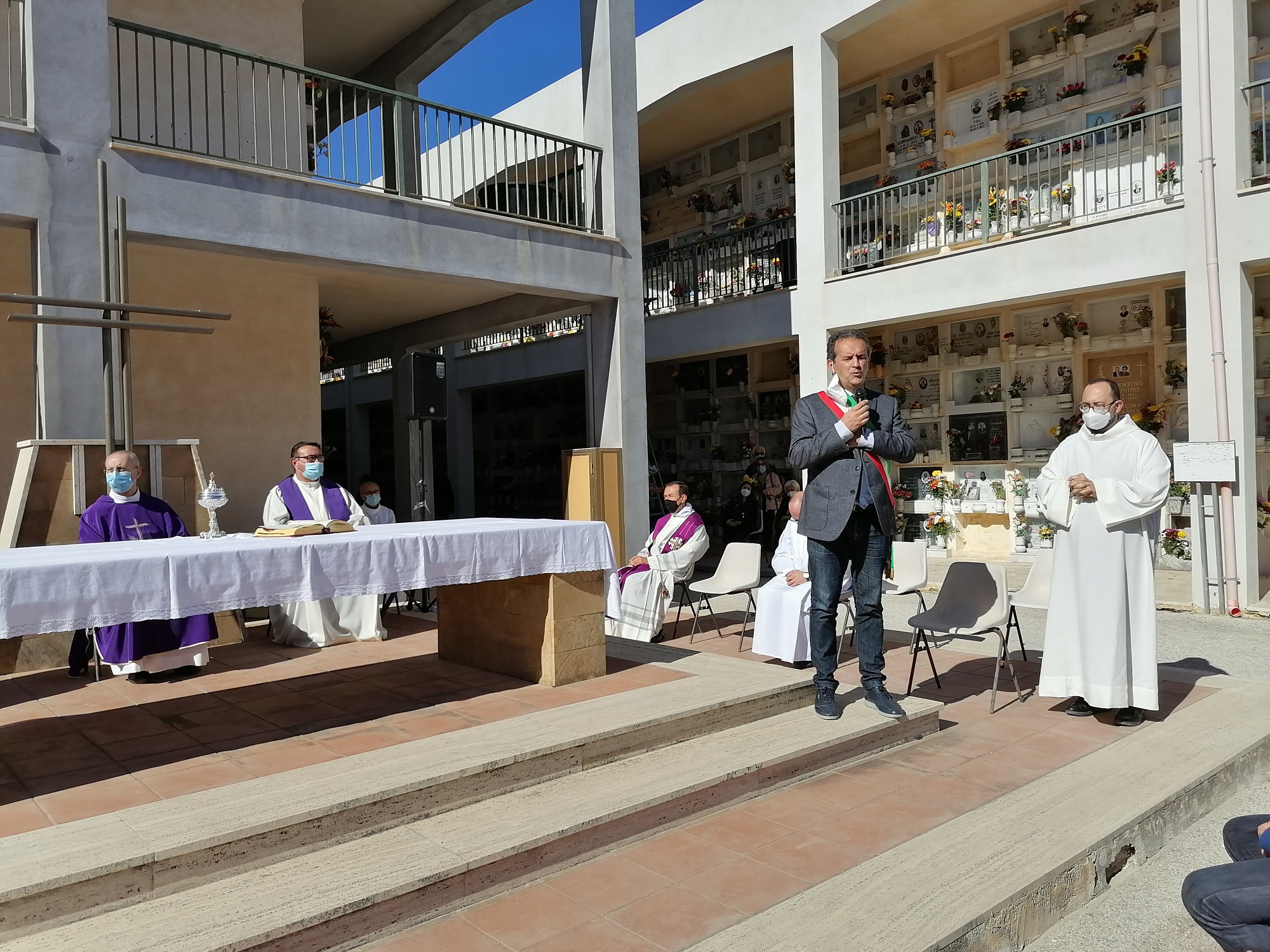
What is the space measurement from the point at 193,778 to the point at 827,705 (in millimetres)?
2707

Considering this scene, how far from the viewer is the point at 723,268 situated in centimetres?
1501

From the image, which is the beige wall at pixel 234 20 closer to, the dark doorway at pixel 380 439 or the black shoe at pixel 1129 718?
the black shoe at pixel 1129 718

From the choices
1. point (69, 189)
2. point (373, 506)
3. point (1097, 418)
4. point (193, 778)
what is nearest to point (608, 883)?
point (193, 778)

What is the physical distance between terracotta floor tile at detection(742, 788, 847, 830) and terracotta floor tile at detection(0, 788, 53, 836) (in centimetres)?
245

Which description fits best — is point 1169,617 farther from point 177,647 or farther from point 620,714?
point 177,647

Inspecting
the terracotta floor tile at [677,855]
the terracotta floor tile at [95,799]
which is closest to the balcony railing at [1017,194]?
the terracotta floor tile at [677,855]

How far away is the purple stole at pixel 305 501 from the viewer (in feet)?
23.1

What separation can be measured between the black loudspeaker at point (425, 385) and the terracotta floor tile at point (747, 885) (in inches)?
237

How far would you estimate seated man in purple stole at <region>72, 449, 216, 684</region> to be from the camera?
5344 millimetres

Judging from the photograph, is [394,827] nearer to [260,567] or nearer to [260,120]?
[260,567]

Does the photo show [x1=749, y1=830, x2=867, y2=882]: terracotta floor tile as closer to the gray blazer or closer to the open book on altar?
the gray blazer

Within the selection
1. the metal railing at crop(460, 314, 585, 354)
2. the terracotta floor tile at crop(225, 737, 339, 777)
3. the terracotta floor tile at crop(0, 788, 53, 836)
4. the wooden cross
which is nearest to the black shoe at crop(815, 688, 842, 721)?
the terracotta floor tile at crop(225, 737, 339, 777)

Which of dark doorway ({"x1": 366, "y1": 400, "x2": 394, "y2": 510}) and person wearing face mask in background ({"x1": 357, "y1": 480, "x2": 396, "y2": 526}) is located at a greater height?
dark doorway ({"x1": 366, "y1": 400, "x2": 394, "y2": 510})

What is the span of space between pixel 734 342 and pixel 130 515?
9162mm
